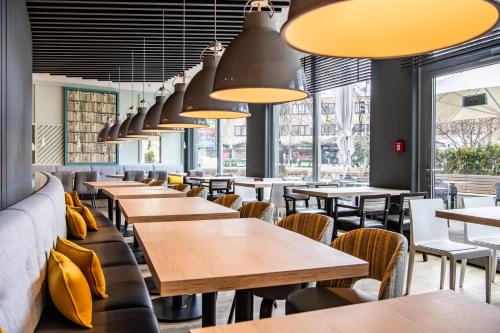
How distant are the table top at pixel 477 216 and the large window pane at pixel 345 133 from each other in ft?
13.4

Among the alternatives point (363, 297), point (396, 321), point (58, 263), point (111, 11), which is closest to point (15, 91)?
point (111, 11)

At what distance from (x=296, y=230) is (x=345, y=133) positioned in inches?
216

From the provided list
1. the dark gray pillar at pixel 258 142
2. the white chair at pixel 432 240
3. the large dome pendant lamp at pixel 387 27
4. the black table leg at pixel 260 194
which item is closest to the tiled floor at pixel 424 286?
the white chair at pixel 432 240

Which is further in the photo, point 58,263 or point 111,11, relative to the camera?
point 111,11

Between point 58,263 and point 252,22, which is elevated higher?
point 252,22

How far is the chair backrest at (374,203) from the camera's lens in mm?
4961

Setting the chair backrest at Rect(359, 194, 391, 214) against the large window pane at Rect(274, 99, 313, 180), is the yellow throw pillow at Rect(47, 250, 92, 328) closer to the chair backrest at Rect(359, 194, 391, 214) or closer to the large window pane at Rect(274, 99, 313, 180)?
the chair backrest at Rect(359, 194, 391, 214)

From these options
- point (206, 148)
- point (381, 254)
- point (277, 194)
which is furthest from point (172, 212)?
point (206, 148)

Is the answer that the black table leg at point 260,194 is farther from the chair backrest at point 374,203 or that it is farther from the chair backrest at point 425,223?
the chair backrest at point 425,223

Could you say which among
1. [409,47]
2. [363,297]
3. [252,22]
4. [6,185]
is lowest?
[363,297]

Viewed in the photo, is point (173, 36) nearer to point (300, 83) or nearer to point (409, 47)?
point (300, 83)

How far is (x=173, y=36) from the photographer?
22.0 ft

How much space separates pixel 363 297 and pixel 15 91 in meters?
3.62

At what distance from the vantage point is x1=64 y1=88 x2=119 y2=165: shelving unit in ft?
44.2
